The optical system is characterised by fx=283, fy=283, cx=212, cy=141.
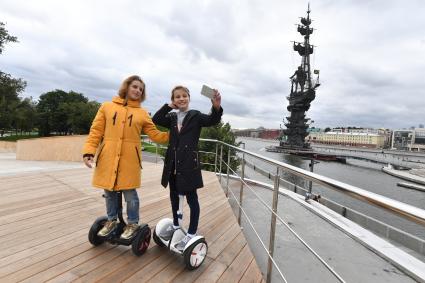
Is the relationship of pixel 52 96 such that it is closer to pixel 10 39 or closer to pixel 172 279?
pixel 10 39

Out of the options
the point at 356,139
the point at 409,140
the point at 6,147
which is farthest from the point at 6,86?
the point at 409,140

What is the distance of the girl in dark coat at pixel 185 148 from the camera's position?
2.55 m

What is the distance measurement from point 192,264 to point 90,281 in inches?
32.6

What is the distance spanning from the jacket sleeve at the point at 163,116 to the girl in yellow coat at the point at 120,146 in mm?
87

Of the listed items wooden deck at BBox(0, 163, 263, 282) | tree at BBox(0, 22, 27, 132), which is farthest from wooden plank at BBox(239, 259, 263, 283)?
tree at BBox(0, 22, 27, 132)

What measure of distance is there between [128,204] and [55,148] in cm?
1021

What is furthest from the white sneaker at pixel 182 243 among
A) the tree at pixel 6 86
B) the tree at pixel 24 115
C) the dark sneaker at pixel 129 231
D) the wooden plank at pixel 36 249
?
the tree at pixel 24 115

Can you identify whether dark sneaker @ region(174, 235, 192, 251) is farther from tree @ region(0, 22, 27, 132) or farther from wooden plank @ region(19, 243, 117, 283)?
tree @ region(0, 22, 27, 132)

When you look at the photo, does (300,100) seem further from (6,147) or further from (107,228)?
(107,228)

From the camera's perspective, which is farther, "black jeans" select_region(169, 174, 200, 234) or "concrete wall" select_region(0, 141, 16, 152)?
"concrete wall" select_region(0, 141, 16, 152)

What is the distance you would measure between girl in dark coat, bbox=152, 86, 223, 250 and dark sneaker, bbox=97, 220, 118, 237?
0.62 m

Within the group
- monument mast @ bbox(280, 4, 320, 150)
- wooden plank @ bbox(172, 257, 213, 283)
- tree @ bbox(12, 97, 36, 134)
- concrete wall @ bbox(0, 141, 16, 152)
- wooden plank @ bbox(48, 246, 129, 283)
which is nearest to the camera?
wooden plank @ bbox(48, 246, 129, 283)

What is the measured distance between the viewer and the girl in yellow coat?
2.59 meters

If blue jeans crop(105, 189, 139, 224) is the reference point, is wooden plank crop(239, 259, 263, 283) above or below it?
below
